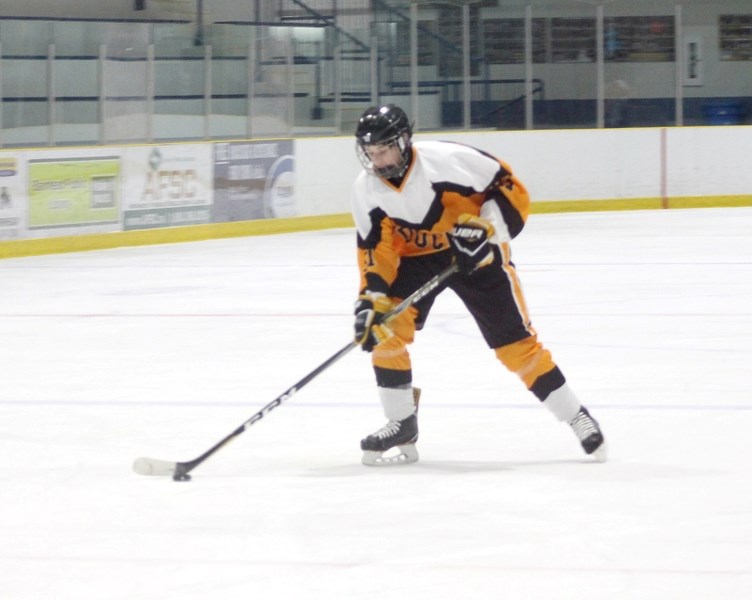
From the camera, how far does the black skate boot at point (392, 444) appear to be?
13.0 ft

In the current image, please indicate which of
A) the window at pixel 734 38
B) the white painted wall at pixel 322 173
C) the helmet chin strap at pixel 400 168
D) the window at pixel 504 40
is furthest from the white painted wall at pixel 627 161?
the helmet chin strap at pixel 400 168

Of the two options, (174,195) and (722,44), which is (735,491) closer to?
(174,195)

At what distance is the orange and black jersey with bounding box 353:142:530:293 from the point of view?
12.7ft

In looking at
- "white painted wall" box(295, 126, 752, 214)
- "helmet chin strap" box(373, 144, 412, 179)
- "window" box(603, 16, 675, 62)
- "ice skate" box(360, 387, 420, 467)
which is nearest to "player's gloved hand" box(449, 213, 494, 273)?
"helmet chin strap" box(373, 144, 412, 179)

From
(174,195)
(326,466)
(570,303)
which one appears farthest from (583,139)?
(326,466)

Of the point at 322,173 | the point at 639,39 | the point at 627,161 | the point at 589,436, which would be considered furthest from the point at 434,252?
the point at 639,39

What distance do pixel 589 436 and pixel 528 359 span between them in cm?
26

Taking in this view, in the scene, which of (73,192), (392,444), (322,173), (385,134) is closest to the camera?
(385,134)

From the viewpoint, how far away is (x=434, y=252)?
4027mm

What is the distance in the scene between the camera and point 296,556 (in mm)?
3021

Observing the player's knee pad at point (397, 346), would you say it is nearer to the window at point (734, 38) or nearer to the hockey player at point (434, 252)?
the hockey player at point (434, 252)

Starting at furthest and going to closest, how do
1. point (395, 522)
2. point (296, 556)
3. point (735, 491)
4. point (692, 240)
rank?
1. point (692, 240)
2. point (735, 491)
3. point (395, 522)
4. point (296, 556)

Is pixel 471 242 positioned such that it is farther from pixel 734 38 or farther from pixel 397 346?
pixel 734 38

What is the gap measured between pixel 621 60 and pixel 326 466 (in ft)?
39.3
